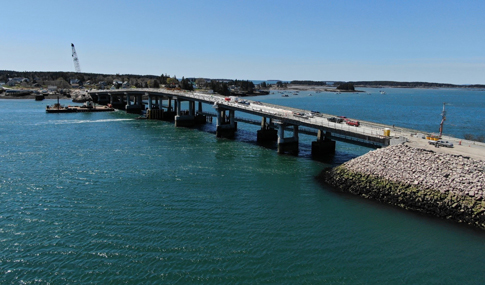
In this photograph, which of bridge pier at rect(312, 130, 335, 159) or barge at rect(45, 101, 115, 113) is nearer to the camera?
bridge pier at rect(312, 130, 335, 159)

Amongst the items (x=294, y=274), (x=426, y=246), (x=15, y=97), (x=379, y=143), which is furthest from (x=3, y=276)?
(x=15, y=97)

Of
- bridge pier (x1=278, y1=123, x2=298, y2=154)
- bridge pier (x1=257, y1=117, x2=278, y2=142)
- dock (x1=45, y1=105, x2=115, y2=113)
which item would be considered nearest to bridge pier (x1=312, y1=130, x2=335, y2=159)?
bridge pier (x1=278, y1=123, x2=298, y2=154)

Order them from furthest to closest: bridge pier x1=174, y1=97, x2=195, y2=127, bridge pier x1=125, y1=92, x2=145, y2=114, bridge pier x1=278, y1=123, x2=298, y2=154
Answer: bridge pier x1=125, y1=92, x2=145, y2=114 < bridge pier x1=174, y1=97, x2=195, y2=127 < bridge pier x1=278, y1=123, x2=298, y2=154

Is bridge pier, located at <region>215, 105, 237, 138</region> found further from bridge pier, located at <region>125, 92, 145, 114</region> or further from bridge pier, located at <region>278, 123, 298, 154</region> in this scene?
bridge pier, located at <region>125, 92, 145, 114</region>

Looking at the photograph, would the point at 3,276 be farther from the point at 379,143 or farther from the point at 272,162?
the point at 379,143

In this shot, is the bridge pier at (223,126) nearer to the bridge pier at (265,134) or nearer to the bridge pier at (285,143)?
the bridge pier at (265,134)

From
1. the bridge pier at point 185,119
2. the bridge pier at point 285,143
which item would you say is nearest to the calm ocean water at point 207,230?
the bridge pier at point 285,143
